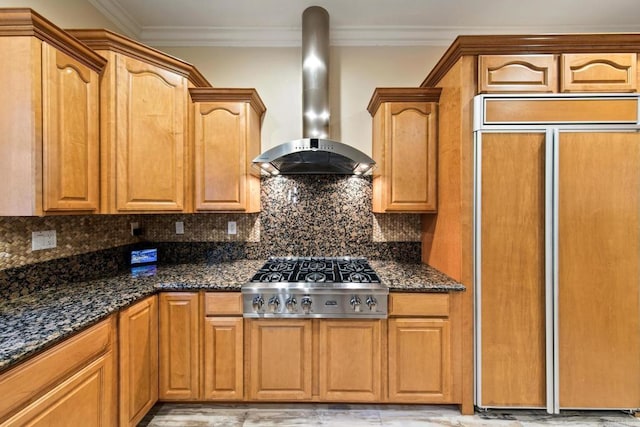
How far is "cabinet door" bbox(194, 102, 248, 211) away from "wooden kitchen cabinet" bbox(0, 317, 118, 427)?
104cm

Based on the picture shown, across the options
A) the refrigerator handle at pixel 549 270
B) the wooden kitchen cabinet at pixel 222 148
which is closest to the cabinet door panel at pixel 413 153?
the refrigerator handle at pixel 549 270

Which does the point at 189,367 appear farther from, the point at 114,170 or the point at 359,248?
the point at 359,248

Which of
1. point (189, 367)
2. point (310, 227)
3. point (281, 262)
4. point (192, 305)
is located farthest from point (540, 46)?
point (189, 367)

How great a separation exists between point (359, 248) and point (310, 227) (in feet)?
1.62

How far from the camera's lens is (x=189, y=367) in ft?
6.14

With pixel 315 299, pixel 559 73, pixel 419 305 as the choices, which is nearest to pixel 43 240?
pixel 315 299

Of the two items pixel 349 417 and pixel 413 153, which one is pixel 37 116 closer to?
pixel 413 153

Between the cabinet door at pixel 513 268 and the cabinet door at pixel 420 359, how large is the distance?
0.24 metres

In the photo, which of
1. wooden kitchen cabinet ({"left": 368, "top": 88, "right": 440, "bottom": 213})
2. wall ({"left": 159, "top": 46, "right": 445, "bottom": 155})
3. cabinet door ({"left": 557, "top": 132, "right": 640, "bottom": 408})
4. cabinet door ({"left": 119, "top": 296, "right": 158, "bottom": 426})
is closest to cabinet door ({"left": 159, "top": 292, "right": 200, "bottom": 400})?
cabinet door ({"left": 119, "top": 296, "right": 158, "bottom": 426})

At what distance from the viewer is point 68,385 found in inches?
48.0

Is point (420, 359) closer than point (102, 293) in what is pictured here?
No

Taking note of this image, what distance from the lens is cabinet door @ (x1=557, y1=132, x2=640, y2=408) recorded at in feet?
5.65

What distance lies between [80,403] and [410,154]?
2.44 metres

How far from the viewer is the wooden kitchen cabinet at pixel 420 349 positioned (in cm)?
185
